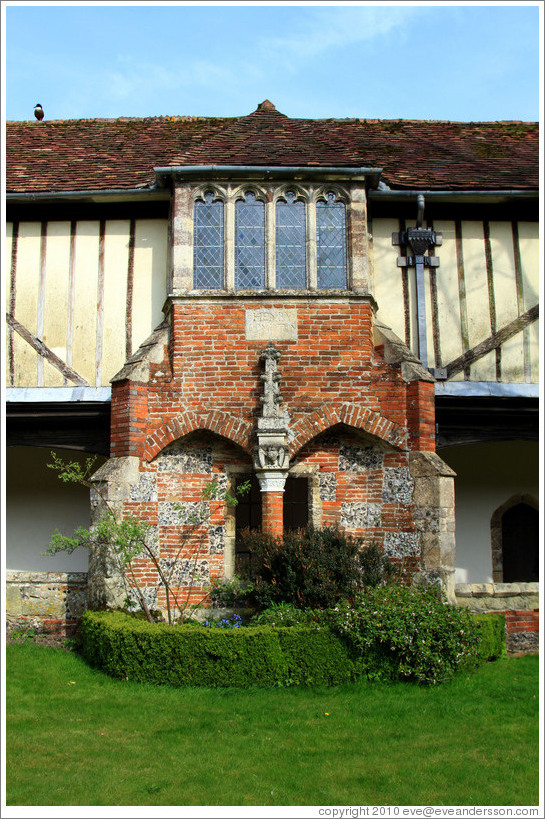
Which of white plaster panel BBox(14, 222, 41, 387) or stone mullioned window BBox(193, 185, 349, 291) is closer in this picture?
stone mullioned window BBox(193, 185, 349, 291)

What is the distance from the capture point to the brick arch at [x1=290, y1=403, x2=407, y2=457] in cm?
945

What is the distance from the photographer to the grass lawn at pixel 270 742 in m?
5.24

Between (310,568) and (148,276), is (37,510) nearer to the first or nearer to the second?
(148,276)

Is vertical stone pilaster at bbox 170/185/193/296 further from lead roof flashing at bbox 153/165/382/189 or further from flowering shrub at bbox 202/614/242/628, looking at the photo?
flowering shrub at bbox 202/614/242/628

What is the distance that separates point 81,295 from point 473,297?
218 inches

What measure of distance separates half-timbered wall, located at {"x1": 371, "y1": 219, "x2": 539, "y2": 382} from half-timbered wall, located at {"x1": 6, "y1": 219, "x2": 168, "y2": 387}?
3.25 m

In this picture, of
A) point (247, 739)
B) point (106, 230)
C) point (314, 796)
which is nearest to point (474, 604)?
point (247, 739)

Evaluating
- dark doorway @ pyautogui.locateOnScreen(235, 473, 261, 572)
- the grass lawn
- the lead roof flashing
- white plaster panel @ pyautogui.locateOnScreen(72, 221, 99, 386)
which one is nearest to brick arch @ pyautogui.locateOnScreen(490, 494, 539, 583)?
the grass lawn

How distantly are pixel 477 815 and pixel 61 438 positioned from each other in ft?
24.9

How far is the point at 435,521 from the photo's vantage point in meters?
9.03

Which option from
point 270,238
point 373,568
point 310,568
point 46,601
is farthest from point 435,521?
point 46,601

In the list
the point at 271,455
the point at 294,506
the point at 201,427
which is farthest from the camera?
the point at 294,506

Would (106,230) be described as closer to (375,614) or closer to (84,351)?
(84,351)

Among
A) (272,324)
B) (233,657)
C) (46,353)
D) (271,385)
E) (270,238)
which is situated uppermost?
(270,238)
